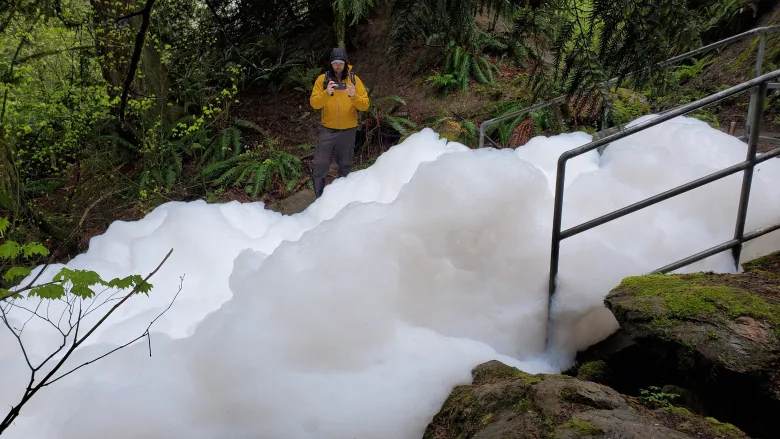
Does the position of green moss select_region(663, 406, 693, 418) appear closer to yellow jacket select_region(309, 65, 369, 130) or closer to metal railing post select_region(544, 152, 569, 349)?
metal railing post select_region(544, 152, 569, 349)

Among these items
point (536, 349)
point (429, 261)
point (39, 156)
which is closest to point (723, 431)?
point (536, 349)

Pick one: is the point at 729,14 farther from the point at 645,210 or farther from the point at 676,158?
the point at 645,210

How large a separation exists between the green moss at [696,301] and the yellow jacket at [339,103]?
177 inches

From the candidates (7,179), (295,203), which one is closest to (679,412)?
(295,203)

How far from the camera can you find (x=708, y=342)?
240 centimetres

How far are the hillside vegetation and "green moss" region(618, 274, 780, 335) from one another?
3.81 meters

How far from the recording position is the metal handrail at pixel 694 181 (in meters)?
2.82

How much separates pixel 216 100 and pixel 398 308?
7.89 meters

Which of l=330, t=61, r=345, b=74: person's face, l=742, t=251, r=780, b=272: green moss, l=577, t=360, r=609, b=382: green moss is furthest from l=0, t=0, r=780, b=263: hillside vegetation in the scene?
l=577, t=360, r=609, b=382: green moss

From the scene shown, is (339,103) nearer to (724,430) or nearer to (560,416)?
(560,416)

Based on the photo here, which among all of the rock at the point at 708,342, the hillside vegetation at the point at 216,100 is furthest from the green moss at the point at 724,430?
the hillside vegetation at the point at 216,100

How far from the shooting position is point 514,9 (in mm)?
3207

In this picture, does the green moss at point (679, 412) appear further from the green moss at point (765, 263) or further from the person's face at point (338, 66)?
the person's face at point (338, 66)

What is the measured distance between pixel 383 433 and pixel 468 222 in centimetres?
148
